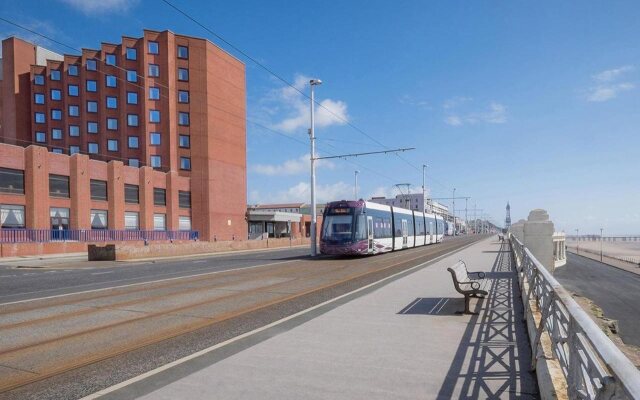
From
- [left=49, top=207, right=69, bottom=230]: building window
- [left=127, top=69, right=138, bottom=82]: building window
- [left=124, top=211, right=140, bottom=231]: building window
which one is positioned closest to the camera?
[left=49, top=207, right=69, bottom=230]: building window

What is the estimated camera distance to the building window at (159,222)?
4959 cm

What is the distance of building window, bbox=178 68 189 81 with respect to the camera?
55.0 meters

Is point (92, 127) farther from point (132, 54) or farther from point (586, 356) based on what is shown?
point (586, 356)

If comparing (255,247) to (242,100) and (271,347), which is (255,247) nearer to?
(242,100)

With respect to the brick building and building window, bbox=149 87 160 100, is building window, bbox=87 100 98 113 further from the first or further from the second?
building window, bbox=149 87 160 100

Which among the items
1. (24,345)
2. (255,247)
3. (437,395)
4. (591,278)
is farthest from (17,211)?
(591,278)

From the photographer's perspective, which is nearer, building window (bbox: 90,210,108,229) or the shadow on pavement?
the shadow on pavement

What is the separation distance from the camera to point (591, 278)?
44.6m

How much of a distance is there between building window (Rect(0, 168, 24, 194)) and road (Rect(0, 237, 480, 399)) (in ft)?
80.8

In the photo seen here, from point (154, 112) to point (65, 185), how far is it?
57.3 ft

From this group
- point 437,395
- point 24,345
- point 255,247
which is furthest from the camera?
point 255,247

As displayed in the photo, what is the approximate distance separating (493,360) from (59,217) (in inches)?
1675

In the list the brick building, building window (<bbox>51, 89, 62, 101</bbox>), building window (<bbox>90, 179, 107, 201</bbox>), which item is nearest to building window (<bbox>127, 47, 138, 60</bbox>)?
the brick building

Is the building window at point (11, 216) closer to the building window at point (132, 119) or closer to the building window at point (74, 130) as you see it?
the building window at point (132, 119)
